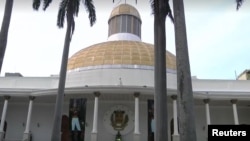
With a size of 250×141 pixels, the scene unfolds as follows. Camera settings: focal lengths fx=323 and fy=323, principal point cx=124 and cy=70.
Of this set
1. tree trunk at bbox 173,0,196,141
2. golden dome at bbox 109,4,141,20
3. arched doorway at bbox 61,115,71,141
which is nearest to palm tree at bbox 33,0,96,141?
tree trunk at bbox 173,0,196,141

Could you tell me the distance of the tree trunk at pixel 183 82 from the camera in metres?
10.7

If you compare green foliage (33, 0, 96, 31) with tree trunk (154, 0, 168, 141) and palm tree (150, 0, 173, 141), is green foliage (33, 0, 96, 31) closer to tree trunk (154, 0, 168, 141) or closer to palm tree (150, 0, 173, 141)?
palm tree (150, 0, 173, 141)

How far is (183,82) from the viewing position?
→ 1144 centimetres

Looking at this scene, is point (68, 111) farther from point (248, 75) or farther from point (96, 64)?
point (248, 75)

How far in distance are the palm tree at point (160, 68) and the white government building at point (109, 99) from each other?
1103 centimetres

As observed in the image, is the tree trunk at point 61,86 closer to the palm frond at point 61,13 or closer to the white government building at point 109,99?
the palm frond at point 61,13

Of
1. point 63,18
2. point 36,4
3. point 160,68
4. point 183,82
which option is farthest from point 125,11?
point 183,82

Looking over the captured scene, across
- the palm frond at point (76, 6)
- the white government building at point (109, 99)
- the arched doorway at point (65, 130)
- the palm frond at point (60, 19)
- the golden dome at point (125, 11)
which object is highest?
the golden dome at point (125, 11)

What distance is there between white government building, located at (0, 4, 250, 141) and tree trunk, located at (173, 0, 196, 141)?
1427cm

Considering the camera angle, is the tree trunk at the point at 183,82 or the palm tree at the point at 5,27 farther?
the palm tree at the point at 5,27

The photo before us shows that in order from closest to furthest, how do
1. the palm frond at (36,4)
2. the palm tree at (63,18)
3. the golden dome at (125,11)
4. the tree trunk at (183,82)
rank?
the tree trunk at (183,82), the palm tree at (63,18), the palm frond at (36,4), the golden dome at (125,11)

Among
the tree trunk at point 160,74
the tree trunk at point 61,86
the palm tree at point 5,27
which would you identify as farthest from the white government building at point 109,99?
the palm tree at point 5,27

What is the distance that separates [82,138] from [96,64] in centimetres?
728

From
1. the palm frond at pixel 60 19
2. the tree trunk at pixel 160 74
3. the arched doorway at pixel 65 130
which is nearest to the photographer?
the tree trunk at pixel 160 74
